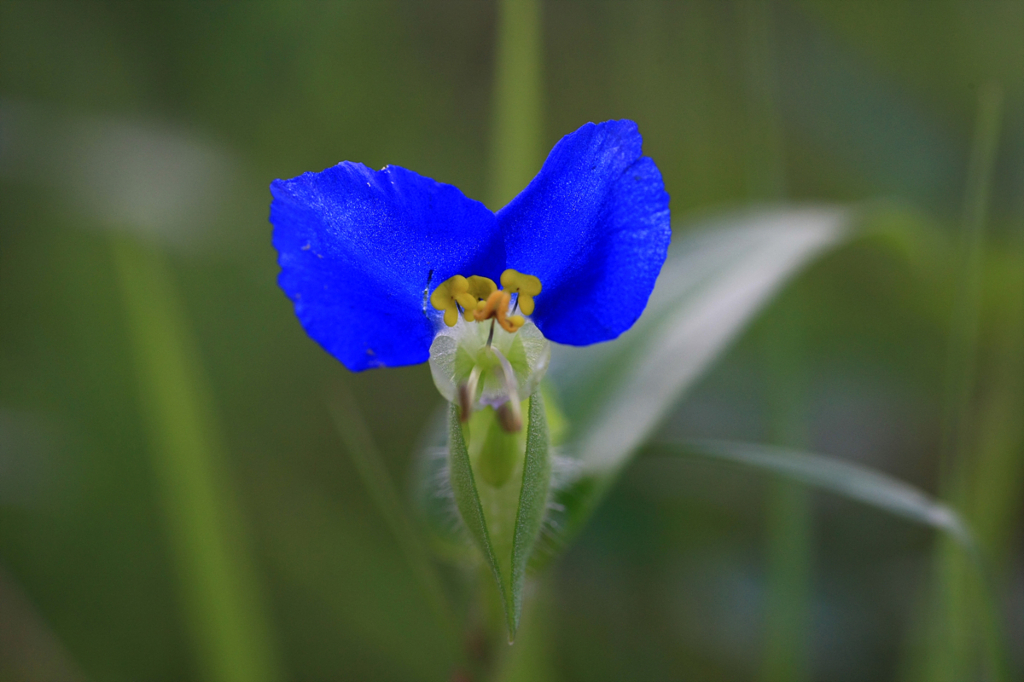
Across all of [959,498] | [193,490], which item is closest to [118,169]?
[193,490]

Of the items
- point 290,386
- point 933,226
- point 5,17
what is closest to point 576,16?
point 933,226

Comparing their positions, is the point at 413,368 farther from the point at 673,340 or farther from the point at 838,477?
the point at 838,477

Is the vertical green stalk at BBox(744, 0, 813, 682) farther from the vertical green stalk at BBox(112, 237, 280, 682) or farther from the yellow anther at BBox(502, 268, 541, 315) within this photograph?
the vertical green stalk at BBox(112, 237, 280, 682)

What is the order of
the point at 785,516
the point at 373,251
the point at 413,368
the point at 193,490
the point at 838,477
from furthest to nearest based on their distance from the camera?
the point at 413,368 < the point at 193,490 < the point at 785,516 < the point at 838,477 < the point at 373,251

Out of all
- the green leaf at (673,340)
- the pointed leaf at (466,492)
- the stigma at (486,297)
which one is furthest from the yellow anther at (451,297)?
the green leaf at (673,340)

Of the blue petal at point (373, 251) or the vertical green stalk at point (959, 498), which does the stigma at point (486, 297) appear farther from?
the vertical green stalk at point (959, 498)

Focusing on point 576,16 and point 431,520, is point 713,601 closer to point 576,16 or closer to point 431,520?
point 431,520
